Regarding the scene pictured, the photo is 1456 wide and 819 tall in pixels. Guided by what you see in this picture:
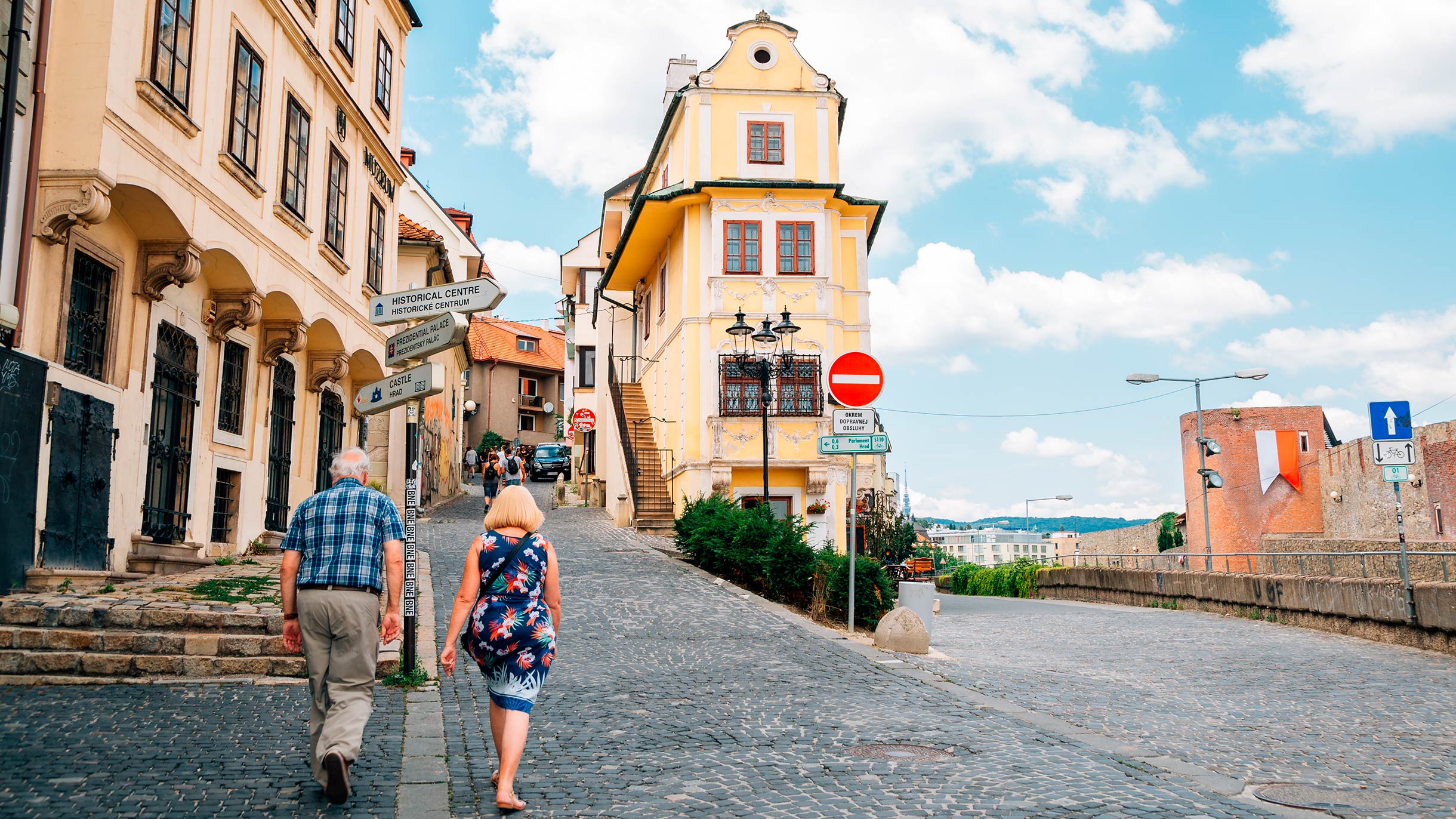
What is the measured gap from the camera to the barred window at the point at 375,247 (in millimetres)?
20062

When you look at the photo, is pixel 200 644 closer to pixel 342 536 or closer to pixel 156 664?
pixel 156 664

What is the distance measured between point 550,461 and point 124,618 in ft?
161

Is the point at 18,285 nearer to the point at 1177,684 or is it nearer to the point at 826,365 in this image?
the point at 1177,684

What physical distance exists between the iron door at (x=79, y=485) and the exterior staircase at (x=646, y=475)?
629 inches

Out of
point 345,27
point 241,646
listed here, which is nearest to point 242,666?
point 241,646

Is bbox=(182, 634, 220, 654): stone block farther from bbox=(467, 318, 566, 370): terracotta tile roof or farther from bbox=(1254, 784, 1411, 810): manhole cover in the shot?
bbox=(467, 318, 566, 370): terracotta tile roof

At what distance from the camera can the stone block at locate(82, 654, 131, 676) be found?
8.49 meters

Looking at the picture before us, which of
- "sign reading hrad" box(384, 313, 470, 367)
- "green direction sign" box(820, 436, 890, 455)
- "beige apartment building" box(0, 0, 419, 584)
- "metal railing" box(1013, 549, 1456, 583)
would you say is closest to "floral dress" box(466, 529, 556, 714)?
"sign reading hrad" box(384, 313, 470, 367)

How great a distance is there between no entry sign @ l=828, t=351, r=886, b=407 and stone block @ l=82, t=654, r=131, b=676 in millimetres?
7459

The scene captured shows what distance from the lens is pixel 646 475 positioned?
30766 mm

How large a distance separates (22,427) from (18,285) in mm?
1301

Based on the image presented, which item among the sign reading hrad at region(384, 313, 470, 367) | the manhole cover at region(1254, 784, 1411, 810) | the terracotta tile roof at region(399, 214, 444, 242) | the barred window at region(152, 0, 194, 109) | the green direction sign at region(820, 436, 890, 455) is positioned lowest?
the manhole cover at region(1254, 784, 1411, 810)

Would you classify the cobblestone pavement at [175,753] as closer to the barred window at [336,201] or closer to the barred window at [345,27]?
the barred window at [336,201]

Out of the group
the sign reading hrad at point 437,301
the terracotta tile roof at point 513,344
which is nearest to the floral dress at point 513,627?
the sign reading hrad at point 437,301
